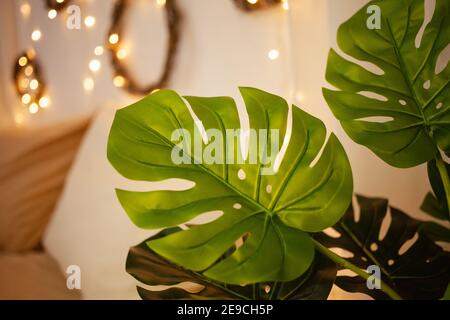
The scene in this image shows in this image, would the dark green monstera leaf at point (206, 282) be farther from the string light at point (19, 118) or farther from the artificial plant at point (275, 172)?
the string light at point (19, 118)

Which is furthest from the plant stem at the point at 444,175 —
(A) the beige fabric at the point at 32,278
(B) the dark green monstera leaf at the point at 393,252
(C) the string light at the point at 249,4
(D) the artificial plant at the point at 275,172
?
(A) the beige fabric at the point at 32,278

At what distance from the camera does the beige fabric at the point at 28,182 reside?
4.13ft

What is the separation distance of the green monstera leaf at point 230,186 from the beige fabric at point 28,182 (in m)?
0.23

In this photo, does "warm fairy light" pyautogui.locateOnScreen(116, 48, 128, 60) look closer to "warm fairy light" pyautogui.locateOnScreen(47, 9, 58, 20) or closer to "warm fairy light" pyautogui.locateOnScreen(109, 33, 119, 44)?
"warm fairy light" pyautogui.locateOnScreen(109, 33, 119, 44)

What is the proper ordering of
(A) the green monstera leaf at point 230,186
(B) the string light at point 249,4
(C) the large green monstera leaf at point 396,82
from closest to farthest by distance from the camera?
(A) the green monstera leaf at point 230,186
(C) the large green monstera leaf at point 396,82
(B) the string light at point 249,4

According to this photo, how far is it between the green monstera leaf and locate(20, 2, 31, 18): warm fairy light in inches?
18.3

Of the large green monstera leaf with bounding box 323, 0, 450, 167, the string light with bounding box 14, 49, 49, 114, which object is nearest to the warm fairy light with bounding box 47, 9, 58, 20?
the string light with bounding box 14, 49, 49, 114

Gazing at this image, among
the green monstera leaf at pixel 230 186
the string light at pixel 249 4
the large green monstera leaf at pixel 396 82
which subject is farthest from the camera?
the string light at pixel 249 4

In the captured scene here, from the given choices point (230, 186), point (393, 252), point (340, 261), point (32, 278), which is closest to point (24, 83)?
point (32, 278)

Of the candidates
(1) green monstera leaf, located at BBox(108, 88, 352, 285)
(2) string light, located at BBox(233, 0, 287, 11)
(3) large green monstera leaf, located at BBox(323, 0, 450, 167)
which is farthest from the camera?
(2) string light, located at BBox(233, 0, 287, 11)

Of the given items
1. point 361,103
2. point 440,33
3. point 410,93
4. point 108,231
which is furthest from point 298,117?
point 108,231

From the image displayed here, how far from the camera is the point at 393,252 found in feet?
4.28

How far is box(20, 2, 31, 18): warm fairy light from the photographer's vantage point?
4.39 ft
